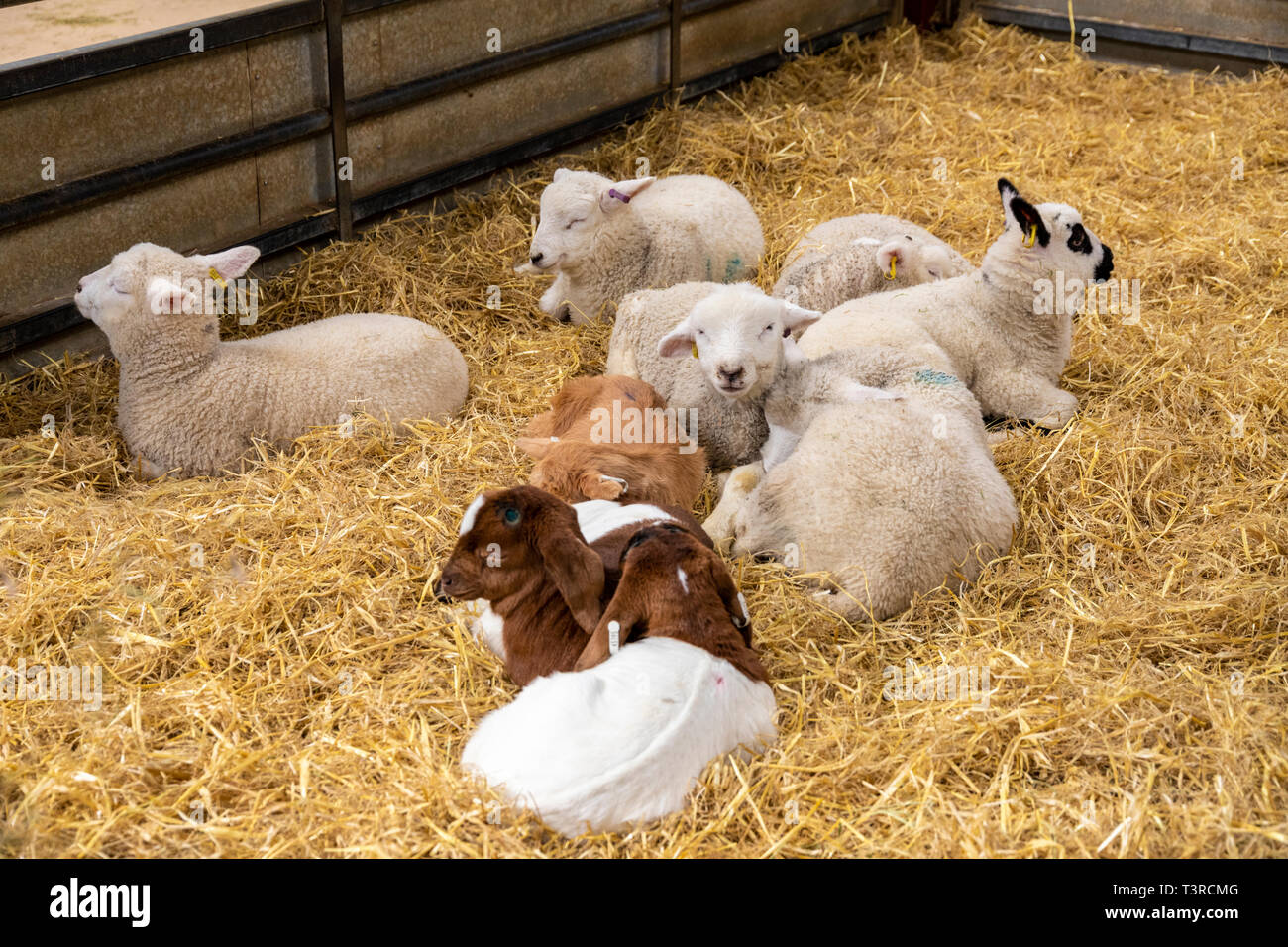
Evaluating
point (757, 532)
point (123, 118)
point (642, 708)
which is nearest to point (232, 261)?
point (123, 118)

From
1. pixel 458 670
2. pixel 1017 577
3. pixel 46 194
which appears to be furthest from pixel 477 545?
pixel 46 194

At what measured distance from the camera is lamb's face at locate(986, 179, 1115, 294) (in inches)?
203

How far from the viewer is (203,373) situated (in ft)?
16.2

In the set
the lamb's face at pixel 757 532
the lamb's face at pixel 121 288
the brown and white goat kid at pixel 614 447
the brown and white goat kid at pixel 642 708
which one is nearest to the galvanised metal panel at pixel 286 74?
the lamb's face at pixel 121 288

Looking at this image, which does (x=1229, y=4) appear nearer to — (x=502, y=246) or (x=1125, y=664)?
(x=502, y=246)

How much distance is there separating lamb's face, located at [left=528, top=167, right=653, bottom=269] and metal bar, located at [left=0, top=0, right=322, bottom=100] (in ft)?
4.69

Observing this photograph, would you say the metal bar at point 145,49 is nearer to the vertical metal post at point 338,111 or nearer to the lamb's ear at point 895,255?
the vertical metal post at point 338,111

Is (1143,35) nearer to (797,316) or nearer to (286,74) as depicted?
(797,316)

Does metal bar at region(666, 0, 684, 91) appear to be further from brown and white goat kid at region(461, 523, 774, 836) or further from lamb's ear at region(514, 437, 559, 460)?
brown and white goat kid at region(461, 523, 774, 836)

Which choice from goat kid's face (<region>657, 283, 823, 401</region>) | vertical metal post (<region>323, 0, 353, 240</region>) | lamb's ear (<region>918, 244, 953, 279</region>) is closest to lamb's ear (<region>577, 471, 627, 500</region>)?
goat kid's face (<region>657, 283, 823, 401</region>)

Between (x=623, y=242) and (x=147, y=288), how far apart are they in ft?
7.52

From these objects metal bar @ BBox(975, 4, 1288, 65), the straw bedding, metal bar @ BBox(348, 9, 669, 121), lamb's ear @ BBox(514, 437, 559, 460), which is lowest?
the straw bedding

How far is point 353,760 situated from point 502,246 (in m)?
3.95

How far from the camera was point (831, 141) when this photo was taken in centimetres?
811
